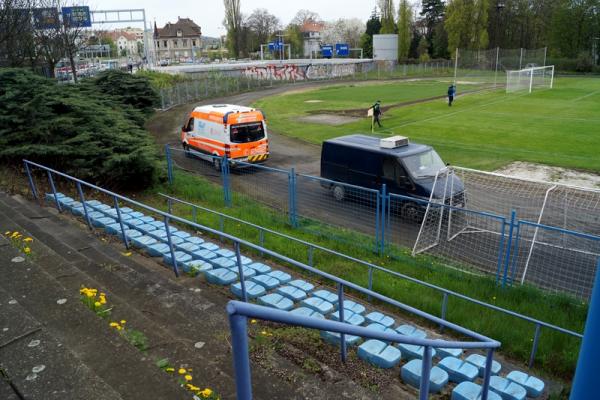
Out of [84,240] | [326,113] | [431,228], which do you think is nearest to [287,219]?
[431,228]

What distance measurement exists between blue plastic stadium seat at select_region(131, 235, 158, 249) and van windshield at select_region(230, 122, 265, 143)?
10.0 m

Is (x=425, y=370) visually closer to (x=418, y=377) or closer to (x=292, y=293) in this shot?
(x=418, y=377)

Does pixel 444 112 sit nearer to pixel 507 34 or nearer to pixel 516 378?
pixel 516 378

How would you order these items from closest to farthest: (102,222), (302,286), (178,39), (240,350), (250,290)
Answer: (240,350)
(250,290)
(302,286)
(102,222)
(178,39)

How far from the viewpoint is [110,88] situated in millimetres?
22688

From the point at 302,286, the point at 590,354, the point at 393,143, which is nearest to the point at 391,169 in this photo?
the point at 393,143

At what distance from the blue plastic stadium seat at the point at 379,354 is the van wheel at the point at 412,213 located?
652 cm

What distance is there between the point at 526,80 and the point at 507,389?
1749 inches

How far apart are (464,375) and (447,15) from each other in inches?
3176

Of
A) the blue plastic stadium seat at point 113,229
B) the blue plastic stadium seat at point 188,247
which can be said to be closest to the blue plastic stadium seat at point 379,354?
the blue plastic stadium seat at point 188,247

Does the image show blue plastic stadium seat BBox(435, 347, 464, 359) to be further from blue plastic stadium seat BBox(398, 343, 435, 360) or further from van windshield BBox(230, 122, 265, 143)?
van windshield BBox(230, 122, 265, 143)

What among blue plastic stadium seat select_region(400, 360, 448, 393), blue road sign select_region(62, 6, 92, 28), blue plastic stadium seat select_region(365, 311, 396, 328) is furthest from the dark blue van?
blue road sign select_region(62, 6, 92, 28)

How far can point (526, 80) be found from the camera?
44438 millimetres

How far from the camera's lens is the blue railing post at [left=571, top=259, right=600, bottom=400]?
2.53m
